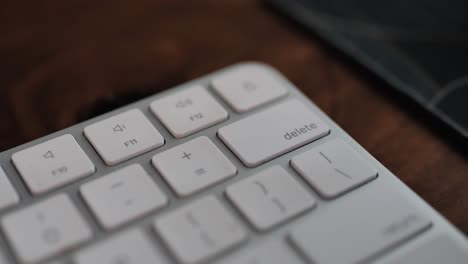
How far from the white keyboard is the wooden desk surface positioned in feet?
0.11

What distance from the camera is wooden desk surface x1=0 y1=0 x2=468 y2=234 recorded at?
0.27 m

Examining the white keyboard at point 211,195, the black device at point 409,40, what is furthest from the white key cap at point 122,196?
the black device at point 409,40

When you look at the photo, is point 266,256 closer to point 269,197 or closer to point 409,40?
point 269,197

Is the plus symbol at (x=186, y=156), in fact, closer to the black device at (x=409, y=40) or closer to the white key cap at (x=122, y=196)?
the white key cap at (x=122, y=196)

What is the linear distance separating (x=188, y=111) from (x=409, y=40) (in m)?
0.14

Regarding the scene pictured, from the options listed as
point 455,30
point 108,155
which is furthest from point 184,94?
point 455,30

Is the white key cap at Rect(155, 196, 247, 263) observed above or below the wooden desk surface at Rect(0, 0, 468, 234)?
below

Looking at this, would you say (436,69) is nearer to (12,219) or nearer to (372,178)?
(372,178)

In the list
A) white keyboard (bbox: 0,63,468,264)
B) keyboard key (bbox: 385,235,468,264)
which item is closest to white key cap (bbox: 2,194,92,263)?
white keyboard (bbox: 0,63,468,264)

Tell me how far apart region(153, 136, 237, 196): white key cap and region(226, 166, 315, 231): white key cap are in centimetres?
1

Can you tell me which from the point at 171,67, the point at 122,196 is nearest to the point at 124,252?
the point at 122,196

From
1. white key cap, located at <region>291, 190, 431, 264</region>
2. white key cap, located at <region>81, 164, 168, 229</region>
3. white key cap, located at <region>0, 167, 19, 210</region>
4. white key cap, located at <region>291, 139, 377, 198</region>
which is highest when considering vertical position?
white key cap, located at <region>0, 167, 19, 210</region>

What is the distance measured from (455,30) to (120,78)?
19 cm

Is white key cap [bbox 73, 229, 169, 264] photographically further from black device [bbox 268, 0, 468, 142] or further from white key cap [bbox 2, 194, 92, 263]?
black device [bbox 268, 0, 468, 142]
